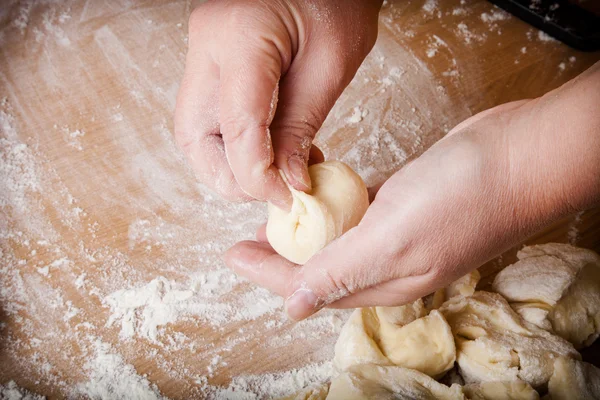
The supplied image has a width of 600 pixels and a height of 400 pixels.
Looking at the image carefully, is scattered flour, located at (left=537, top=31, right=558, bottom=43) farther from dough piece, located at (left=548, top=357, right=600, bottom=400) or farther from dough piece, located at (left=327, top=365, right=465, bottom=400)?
dough piece, located at (left=327, top=365, right=465, bottom=400)

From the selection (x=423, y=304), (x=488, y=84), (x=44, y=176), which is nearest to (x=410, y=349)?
(x=423, y=304)

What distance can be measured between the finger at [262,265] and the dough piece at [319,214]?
0.04 meters

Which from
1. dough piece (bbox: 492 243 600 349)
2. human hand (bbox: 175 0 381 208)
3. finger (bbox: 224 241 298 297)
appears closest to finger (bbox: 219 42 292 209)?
human hand (bbox: 175 0 381 208)

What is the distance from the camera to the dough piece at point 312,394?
1.23 metres

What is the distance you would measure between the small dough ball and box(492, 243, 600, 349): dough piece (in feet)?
0.82

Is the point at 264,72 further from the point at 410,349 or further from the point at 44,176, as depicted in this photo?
the point at 44,176

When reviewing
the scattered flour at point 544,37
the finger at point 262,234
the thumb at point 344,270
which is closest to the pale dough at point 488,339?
the thumb at point 344,270

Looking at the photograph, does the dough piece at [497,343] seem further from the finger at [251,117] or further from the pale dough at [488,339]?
the finger at [251,117]

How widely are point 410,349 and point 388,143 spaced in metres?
0.75

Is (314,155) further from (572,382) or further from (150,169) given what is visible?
(572,382)

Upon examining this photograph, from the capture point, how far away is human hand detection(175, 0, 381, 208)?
1126mm

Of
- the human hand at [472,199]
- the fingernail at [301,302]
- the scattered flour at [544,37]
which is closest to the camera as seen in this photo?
the human hand at [472,199]

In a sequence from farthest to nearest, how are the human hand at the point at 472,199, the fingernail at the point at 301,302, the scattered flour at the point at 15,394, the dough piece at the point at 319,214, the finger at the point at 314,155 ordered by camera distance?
the finger at the point at 314,155 → the scattered flour at the point at 15,394 → the dough piece at the point at 319,214 → the fingernail at the point at 301,302 → the human hand at the point at 472,199

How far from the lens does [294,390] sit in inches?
52.3
